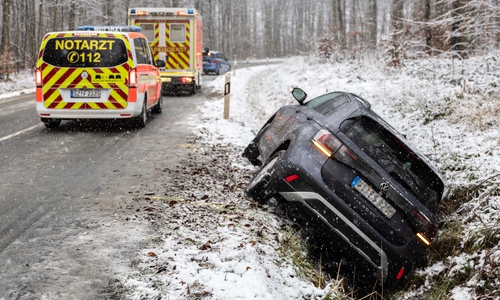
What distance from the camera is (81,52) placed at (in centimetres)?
916

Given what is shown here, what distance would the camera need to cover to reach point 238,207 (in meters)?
5.33

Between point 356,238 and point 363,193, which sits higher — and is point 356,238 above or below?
below

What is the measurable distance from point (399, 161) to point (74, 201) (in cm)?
358

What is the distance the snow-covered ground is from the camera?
3.61 meters

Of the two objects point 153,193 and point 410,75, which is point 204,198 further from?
point 410,75

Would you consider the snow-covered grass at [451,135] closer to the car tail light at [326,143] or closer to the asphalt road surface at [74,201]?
the car tail light at [326,143]

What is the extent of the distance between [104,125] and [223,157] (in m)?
3.82

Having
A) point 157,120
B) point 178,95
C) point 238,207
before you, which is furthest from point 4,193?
point 178,95

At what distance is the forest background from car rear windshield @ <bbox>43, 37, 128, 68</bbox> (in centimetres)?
611

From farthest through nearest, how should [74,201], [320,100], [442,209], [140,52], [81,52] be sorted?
[140,52] < [81,52] < [320,100] < [442,209] < [74,201]

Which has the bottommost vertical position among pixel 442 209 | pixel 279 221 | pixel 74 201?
pixel 442 209

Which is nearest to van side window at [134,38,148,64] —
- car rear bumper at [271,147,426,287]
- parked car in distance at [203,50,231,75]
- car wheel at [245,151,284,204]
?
car wheel at [245,151,284,204]

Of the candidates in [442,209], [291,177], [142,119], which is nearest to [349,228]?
[291,177]

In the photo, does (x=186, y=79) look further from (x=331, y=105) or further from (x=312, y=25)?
(x=312, y=25)
